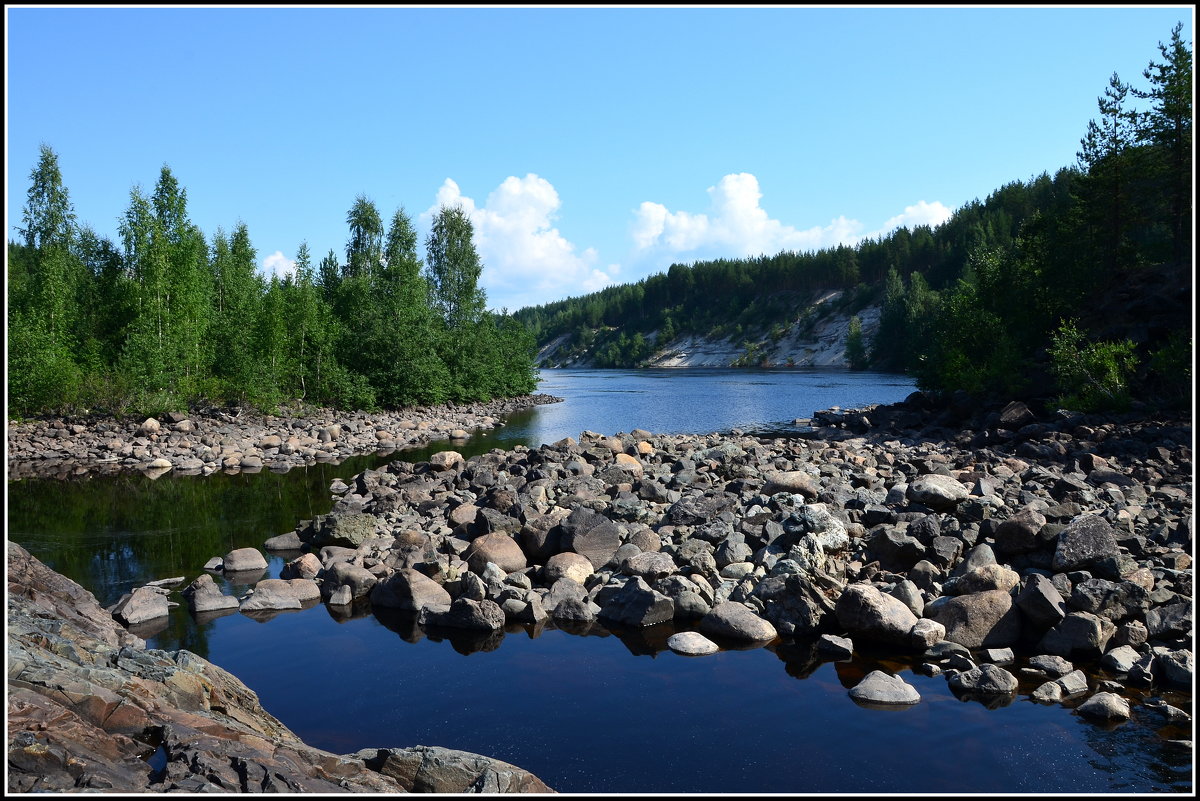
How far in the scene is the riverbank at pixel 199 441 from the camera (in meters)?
31.1

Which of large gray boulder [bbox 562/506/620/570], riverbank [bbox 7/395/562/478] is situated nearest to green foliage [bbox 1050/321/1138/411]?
large gray boulder [bbox 562/506/620/570]

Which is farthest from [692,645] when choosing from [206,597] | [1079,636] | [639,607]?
[206,597]

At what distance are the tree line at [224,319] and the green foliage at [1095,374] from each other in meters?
37.2

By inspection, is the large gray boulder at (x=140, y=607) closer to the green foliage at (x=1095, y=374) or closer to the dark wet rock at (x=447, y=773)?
the dark wet rock at (x=447, y=773)

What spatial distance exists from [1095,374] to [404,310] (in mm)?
41138

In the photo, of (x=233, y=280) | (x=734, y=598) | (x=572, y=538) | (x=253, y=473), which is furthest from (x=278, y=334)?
(x=734, y=598)

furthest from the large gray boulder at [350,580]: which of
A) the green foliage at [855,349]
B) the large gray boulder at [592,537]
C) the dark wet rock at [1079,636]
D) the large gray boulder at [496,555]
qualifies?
the green foliage at [855,349]

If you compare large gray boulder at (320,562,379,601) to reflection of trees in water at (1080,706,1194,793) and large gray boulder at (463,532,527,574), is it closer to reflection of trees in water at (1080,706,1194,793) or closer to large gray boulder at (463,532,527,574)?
large gray boulder at (463,532,527,574)

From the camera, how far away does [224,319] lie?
152 ft

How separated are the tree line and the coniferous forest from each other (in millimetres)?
124

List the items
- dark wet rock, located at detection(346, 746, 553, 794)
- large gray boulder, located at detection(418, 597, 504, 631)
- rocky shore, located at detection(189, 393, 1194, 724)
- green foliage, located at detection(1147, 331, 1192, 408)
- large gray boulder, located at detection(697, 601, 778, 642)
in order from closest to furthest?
dark wet rock, located at detection(346, 746, 553, 794)
rocky shore, located at detection(189, 393, 1194, 724)
large gray boulder, located at detection(697, 601, 778, 642)
large gray boulder, located at detection(418, 597, 504, 631)
green foliage, located at detection(1147, 331, 1192, 408)

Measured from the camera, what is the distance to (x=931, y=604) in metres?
12.1

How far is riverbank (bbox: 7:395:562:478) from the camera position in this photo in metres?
31.1

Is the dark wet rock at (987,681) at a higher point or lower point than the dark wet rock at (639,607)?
lower
